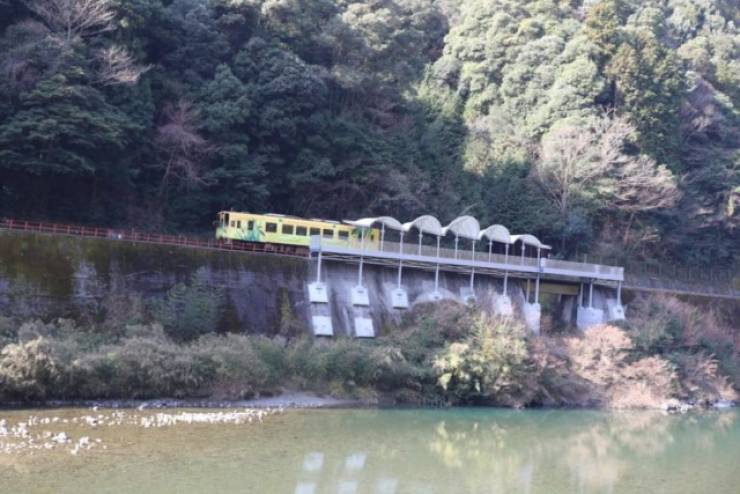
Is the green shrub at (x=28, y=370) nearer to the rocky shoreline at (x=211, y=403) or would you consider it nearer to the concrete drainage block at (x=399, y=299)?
the rocky shoreline at (x=211, y=403)

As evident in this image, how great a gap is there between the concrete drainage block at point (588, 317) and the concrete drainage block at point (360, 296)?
12.5 metres

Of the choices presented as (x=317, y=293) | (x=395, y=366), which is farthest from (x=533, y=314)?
(x=395, y=366)

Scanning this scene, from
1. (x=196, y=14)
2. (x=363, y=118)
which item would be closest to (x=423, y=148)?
(x=363, y=118)

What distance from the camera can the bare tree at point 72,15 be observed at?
33.2 meters

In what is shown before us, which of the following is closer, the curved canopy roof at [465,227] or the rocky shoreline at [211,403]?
the rocky shoreline at [211,403]

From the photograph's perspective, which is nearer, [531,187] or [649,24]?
[531,187]

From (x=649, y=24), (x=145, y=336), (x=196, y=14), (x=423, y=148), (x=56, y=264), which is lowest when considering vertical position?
(x=145, y=336)

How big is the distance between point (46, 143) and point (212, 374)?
1269 cm

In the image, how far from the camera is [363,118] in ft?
154

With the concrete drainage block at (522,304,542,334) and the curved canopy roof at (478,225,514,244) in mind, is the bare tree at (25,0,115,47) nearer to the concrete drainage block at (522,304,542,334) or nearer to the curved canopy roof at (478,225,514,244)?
the curved canopy roof at (478,225,514,244)

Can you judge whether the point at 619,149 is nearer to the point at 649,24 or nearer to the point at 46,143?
the point at 649,24

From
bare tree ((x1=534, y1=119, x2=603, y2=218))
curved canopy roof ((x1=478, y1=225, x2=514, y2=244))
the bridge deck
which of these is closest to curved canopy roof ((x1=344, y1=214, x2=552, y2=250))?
curved canopy roof ((x1=478, y1=225, x2=514, y2=244))

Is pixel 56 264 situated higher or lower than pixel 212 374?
higher

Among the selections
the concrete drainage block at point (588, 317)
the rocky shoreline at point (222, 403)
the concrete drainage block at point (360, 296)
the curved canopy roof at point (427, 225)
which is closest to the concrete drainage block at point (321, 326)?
the concrete drainage block at point (360, 296)
